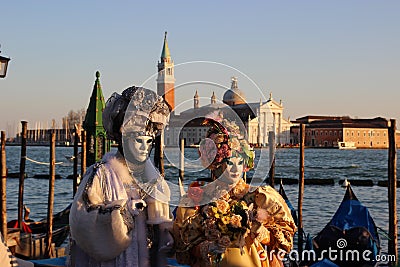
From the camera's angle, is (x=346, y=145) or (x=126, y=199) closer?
(x=126, y=199)

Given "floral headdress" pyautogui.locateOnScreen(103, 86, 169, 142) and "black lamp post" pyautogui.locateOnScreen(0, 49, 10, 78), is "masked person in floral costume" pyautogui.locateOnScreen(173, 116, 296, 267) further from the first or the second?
"black lamp post" pyautogui.locateOnScreen(0, 49, 10, 78)

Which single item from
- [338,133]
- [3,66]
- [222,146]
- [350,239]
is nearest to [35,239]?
[350,239]

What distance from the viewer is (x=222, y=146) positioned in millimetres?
2686

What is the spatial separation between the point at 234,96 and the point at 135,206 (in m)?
0.62

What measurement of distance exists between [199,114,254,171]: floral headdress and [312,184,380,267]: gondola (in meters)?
4.57

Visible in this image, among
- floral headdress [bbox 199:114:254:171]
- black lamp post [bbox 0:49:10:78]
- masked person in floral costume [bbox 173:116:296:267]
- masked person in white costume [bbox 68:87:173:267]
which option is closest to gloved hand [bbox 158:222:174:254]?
masked person in white costume [bbox 68:87:173:267]

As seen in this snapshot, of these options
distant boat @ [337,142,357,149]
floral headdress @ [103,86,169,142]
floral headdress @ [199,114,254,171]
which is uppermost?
distant boat @ [337,142,357,149]

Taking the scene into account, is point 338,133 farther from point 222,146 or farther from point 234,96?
point 234,96

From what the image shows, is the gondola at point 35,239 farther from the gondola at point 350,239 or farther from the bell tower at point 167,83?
the bell tower at point 167,83

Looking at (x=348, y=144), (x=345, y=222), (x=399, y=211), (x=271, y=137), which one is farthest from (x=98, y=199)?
(x=348, y=144)

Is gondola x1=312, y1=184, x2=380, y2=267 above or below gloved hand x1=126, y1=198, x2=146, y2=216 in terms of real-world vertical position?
below

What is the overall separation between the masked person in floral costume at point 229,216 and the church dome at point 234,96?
0.22 metres

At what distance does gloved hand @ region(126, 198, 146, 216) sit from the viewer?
2203mm

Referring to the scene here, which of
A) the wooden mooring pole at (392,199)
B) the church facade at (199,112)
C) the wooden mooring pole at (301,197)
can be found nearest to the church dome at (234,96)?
the church facade at (199,112)
